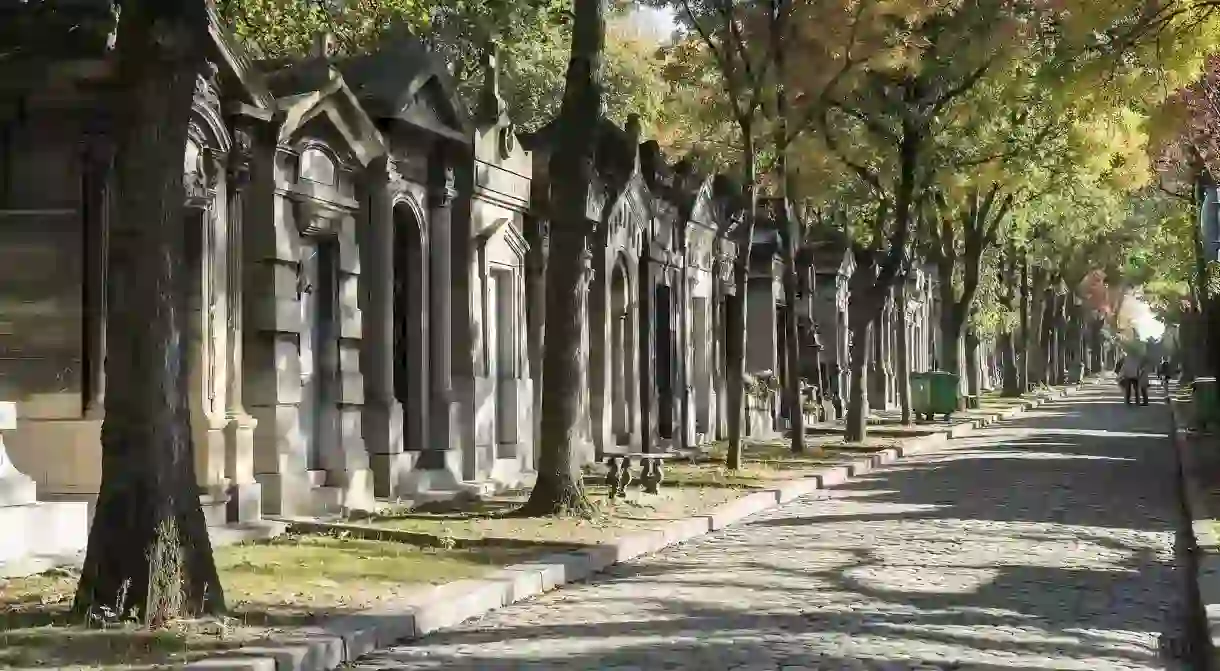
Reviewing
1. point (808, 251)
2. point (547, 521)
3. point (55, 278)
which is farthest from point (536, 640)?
point (808, 251)

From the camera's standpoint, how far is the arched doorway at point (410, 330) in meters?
17.9

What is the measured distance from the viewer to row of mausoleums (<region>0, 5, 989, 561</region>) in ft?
41.9

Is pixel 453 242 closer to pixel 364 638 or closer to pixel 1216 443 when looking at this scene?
pixel 364 638

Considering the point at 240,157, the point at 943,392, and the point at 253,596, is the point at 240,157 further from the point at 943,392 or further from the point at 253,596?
the point at 943,392

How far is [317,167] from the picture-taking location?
615 inches

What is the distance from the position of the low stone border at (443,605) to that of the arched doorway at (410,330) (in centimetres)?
400

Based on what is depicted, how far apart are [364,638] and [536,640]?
1001 millimetres

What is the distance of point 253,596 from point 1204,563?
6907 millimetres

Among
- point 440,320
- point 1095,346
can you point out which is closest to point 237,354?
point 440,320

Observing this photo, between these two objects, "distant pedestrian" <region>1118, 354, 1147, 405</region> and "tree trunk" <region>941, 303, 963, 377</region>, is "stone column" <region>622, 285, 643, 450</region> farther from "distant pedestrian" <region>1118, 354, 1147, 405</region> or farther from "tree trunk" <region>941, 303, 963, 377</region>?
"distant pedestrian" <region>1118, 354, 1147, 405</region>

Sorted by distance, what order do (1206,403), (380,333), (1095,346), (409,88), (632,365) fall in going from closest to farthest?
1. (380,333)
2. (409,88)
3. (632,365)
4. (1206,403)
5. (1095,346)

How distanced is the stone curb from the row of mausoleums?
637 cm

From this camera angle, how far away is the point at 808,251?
131 feet

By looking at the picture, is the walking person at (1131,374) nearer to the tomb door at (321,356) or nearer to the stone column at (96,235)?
the tomb door at (321,356)
